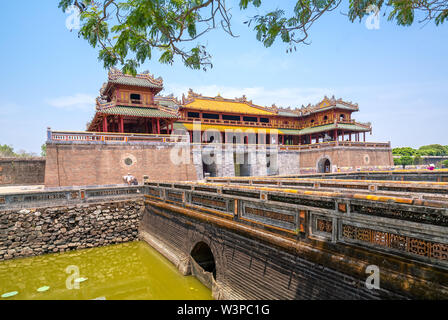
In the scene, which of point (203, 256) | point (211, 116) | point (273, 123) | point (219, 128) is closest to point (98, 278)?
point (203, 256)

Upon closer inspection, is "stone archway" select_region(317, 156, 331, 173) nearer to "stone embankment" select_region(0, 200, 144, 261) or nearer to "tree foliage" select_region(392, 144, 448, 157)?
"stone embankment" select_region(0, 200, 144, 261)

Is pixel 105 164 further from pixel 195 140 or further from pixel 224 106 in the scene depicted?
pixel 224 106

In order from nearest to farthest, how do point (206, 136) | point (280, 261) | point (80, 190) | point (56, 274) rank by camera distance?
point (280, 261) → point (56, 274) → point (80, 190) → point (206, 136)

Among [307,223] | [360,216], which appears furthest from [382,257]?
[307,223]

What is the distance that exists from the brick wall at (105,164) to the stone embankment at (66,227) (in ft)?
21.6

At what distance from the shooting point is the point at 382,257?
3588mm

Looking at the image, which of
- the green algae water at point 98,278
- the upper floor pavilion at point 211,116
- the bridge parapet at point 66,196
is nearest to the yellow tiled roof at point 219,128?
the upper floor pavilion at point 211,116

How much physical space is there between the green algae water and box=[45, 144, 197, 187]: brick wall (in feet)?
26.7

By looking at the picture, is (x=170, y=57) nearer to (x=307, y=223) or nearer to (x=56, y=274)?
(x=307, y=223)

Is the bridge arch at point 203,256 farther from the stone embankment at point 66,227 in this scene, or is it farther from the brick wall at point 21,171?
the brick wall at point 21,171

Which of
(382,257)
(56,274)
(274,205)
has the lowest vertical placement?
(56,274)

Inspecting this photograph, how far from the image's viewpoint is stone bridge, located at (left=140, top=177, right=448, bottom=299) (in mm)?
3213

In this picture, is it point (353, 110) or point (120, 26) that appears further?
point (353, 110)
